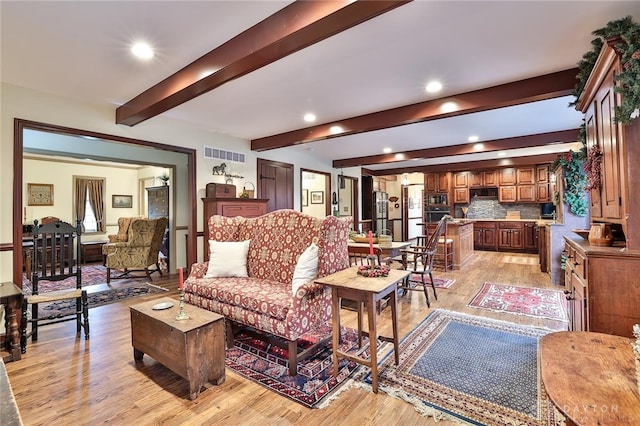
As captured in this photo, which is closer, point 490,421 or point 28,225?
point 490,421

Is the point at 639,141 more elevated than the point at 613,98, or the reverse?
the point at 613,98

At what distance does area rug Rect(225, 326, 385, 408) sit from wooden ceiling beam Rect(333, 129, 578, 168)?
4742 millimetres

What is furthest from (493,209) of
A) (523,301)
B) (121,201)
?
(121,201)

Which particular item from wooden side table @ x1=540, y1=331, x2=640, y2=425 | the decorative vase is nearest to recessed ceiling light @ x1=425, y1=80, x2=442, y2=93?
the decorative vase

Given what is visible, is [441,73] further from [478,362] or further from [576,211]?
[576,211]

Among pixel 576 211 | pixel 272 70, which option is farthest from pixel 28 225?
pixel 576 211

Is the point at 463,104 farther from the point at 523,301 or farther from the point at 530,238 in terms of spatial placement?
the point at 530,238

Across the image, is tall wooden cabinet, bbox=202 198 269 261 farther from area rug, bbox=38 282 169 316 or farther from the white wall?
area rug, bbox=38 282 169 316

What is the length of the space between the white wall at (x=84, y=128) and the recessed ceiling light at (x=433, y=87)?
349 cm

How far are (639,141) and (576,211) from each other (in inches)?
135

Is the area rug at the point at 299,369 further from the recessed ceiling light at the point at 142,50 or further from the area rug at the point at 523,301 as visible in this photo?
the recessed ceiling light at the point at 142,50

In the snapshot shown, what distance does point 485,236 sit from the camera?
28.8ft

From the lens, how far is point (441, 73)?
9.82ft

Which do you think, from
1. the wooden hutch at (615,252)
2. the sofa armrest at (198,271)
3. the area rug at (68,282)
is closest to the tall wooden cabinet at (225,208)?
the sofa armrest at (198,271)
